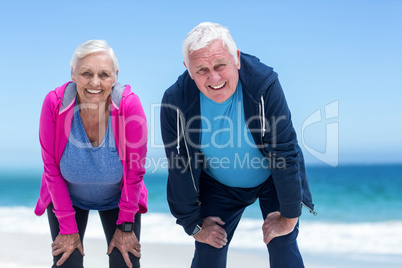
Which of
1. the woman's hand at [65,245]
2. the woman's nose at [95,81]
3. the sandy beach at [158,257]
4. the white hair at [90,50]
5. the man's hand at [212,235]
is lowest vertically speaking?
the sandy beach at [158,257]

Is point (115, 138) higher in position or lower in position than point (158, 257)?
higher

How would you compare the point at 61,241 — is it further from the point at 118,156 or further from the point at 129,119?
the point at 129,119

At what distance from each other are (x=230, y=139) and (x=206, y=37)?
0.52 m

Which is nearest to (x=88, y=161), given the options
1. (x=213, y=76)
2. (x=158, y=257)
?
(x=213, y=76)

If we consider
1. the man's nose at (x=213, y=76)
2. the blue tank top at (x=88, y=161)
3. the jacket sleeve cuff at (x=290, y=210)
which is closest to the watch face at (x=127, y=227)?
the blue tank top at (x=88, y=161)

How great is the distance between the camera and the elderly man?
208cm

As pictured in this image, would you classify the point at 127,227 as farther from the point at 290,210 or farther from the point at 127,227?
the point at 290,210

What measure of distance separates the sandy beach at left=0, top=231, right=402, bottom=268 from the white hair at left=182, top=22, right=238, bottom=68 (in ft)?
8.53

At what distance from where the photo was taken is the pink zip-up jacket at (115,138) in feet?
7.60

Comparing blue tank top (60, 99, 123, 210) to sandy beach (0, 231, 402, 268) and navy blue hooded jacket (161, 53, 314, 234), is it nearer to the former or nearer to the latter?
navy blue hooded jacket (161, 53, 314, 234)

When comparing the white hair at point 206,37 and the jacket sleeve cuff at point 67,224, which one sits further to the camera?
the jacket sleeve cuff at point 67,224

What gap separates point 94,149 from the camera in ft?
7.65

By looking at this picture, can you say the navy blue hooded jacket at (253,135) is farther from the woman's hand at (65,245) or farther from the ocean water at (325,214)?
the ocean water at (325,214)

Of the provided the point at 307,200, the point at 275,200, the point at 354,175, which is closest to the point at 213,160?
the point at 275,200
